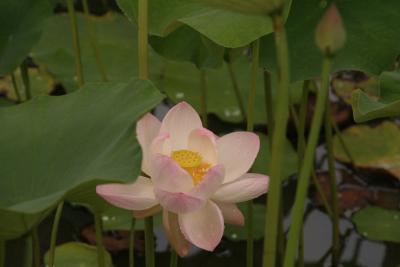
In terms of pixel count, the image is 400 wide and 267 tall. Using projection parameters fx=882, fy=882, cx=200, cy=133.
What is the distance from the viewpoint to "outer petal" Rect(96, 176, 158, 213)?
0.89 m

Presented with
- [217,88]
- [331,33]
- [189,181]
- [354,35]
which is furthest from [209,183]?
[217,88]

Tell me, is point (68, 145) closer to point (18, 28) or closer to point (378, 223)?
→ point (18, 28)

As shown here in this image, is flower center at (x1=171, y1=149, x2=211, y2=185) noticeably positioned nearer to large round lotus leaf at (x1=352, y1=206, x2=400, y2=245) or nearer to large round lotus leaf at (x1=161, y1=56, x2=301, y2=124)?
large round lotus leaf at (x1=352, y1=206, x2=400, y2=245)

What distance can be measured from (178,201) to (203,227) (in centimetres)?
5

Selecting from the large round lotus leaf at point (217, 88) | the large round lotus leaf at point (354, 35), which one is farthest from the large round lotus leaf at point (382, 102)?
the large round lotus leaf at point (217, 88)

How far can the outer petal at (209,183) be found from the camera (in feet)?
2.89

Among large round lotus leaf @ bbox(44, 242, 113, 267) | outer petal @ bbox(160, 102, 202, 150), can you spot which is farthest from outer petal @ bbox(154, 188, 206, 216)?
large round lotus leaf @ bbox(44, 242, 113, 267)

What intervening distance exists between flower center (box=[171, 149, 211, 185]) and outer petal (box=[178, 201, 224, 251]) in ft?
0.17

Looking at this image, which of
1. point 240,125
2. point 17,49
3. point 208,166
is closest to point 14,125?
point 208,166

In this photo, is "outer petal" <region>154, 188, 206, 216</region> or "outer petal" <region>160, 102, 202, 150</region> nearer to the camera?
"outer petal" <region>154, 188, 206, 216</region>

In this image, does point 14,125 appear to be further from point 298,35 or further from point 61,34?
point 61,34

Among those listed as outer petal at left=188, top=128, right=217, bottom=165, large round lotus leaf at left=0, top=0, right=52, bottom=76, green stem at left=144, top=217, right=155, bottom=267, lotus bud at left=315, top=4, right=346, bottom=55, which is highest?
lotus bud at left=315, top=4, right=346, bottom=55

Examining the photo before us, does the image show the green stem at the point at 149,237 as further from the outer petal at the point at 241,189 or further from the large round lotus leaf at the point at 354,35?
the large round lotus leaf at the point at 354,35

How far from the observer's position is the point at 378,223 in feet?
5.44
